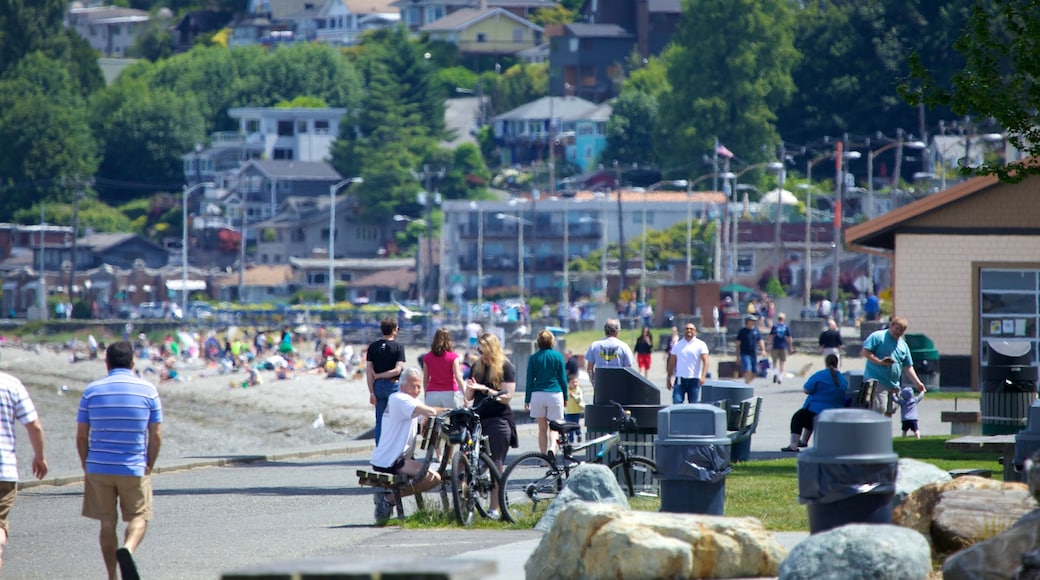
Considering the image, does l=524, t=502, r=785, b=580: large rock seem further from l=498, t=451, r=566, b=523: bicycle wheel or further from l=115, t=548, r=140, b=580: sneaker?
l=498, t=451, r=566, b=523: bicycle wheel

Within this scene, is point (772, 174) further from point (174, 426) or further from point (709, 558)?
point (709, 558)

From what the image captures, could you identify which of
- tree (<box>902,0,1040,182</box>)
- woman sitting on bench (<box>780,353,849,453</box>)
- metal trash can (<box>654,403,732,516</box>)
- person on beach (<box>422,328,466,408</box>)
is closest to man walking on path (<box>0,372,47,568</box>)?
metal trash can (<box>654,403,732,516</box>)

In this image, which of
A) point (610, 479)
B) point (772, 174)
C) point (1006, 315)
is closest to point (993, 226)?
point (1006, 315)

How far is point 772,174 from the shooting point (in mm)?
113938

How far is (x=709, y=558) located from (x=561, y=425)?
4.58 m

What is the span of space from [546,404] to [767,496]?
284cm

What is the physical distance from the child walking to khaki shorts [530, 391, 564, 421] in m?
5.41

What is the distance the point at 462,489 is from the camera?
45.7 feet

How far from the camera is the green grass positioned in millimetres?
13328

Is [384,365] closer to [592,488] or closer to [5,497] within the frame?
[592,488]

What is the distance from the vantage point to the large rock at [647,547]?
31.4 ft

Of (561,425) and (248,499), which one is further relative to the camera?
(248,499)

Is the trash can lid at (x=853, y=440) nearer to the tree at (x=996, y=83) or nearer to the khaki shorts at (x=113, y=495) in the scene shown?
the khaki shorts at (x=113, y=495)

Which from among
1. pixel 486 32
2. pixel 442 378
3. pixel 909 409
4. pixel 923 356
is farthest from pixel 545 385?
pixel 486 32
